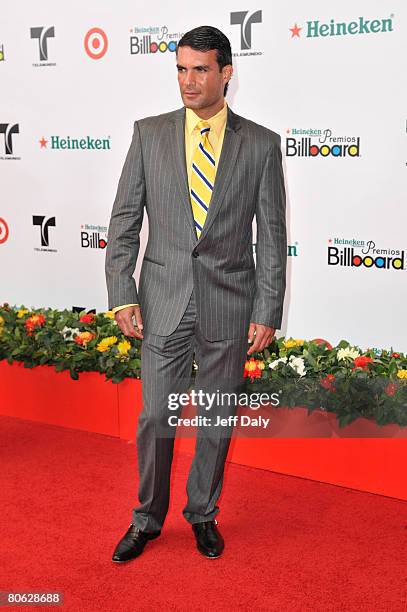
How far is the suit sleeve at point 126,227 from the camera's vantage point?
291 cm

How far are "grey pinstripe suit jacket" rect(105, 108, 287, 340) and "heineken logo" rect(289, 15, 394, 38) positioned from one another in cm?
136

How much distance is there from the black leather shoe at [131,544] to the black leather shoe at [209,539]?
0.49ft

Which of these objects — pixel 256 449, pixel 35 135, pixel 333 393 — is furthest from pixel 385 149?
pixel 35 135

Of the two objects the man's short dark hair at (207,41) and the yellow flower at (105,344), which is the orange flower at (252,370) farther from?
the man's short dark hair at (207,41)

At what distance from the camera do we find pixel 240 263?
2.99m

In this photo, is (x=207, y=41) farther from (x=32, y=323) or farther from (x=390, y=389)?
(x=32, y=323)

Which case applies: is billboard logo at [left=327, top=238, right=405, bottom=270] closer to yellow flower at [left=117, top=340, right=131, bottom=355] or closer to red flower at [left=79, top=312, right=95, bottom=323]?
yellow flower at [left=117, top=340, right=131, bottom=355]

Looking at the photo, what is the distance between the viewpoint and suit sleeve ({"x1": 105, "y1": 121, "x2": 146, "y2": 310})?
9.53ft

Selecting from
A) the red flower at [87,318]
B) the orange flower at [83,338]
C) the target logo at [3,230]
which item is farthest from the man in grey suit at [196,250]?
the target logo at [3,230]

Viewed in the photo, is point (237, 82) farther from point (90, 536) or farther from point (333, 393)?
point (90, 536)

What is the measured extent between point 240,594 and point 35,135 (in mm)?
3283

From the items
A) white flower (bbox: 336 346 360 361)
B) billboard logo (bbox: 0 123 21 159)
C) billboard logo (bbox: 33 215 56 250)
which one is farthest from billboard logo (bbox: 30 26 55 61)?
white flower (bbox: 336 346 360 361)

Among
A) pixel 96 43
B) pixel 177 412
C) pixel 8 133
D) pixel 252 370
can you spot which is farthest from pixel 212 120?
pixel 8 133

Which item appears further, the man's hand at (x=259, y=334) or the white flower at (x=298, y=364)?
the white flower at (x=298, y=364)
